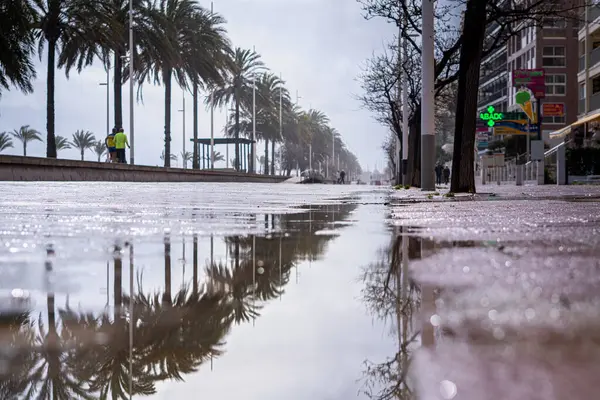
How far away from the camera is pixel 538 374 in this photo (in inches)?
33.2

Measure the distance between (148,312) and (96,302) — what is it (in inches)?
6.2

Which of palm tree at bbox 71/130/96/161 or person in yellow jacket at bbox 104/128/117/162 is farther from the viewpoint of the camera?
palm tree at bbox 71/130/96/161

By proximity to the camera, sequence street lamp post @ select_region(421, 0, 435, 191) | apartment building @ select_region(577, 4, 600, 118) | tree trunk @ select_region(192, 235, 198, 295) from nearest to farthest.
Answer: tree trunk @ select_region(192, 235, 198, 295), street lamp post @ select_region(421, 0, 435, 191), apartment building @ select_region(577, 4, 600, 118)

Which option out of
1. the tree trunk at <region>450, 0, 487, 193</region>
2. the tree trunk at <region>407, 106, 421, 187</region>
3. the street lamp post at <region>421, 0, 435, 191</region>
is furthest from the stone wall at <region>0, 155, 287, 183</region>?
the tree trunk at <region>450, 0, 487, 193</region>

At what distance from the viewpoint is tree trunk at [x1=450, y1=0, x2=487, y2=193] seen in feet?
42.6

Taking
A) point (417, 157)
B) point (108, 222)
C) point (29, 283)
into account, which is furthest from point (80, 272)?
point (417, 157)

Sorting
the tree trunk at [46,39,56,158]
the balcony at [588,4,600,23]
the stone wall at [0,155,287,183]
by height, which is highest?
the balcony at [588,4,600,23]

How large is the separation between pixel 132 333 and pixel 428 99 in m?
14.9

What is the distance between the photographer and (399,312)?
130 cm

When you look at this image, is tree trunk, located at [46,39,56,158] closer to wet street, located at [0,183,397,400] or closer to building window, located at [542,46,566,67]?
wet street, located at [0,183,397,400]

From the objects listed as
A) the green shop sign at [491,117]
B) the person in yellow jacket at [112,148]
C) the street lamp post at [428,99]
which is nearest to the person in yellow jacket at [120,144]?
the person in yellow jacket at [112,148]

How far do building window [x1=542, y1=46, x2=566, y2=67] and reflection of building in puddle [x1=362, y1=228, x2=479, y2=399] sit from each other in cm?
7604

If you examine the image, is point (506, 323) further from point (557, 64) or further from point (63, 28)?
point (557, 64)

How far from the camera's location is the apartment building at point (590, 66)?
40.4 meters
